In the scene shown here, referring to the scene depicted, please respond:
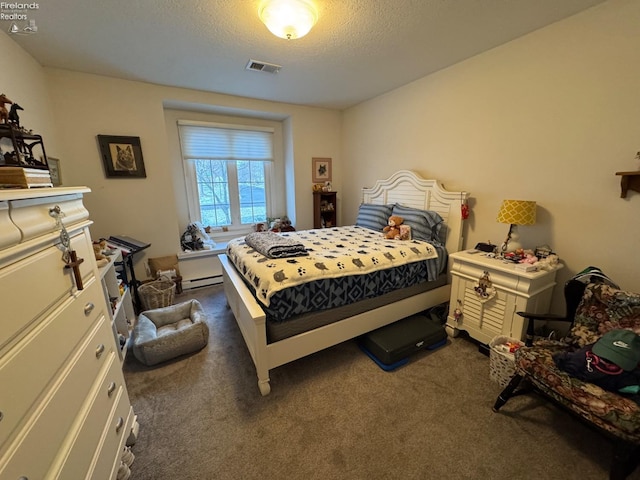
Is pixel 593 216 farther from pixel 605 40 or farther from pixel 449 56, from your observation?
pixel 449 56

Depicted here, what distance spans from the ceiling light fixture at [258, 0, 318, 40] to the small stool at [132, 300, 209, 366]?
7.50ft

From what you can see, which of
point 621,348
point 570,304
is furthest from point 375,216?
point 621,348

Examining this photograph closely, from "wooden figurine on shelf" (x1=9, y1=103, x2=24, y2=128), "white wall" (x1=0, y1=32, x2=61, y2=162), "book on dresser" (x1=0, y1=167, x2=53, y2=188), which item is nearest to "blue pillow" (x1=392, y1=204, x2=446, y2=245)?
"book on dresser" (x1=0, y1=167, x2=53, y2=188)

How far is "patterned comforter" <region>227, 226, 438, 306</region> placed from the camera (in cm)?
172

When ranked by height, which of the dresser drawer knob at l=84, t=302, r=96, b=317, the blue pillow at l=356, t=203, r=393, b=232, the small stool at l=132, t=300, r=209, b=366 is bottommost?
the small stool at l=132, t=300, r=209, b=366

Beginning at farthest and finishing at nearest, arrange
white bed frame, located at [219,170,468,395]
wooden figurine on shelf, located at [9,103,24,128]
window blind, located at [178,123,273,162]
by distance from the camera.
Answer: window blind, located at [178,123,273,162], white bed frame, located at [219,170,468,395], wooden figurine on shelf, located at [9,103,24,128]

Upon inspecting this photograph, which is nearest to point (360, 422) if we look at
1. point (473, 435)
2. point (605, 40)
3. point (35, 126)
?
point (473, 435)

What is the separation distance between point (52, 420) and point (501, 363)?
2.23m

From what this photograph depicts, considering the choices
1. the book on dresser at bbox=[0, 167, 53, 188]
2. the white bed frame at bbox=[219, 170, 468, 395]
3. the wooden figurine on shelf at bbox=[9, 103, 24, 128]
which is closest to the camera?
the book on dresser at bbox=[0, 167, 53, 188]

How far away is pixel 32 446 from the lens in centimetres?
66

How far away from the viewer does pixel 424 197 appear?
2.92 m

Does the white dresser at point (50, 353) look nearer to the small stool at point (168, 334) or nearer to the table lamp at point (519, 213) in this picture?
the small stool at point (168, 334)

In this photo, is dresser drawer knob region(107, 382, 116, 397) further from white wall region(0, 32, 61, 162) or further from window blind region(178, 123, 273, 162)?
window blind region(178, 123, 273, 162)

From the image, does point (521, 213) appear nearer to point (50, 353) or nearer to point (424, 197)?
point (424, 197)
